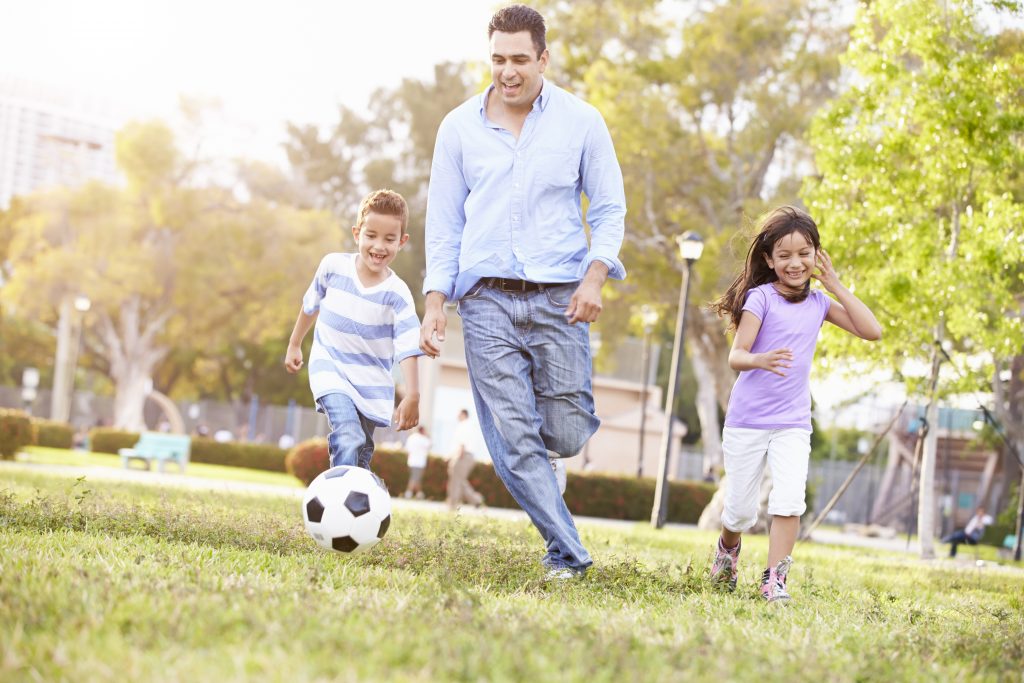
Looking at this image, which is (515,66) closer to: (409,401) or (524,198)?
(524,198)

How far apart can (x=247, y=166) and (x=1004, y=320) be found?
3356 centimetres

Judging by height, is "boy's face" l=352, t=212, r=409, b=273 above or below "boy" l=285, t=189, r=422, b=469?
above

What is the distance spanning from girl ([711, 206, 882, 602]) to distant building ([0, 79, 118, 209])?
4112 cm

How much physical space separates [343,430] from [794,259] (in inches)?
97.6

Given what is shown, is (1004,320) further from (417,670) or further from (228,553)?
(417,670)

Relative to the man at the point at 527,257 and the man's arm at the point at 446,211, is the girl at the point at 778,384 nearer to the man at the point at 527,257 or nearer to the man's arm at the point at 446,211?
the man at the point at 527,257

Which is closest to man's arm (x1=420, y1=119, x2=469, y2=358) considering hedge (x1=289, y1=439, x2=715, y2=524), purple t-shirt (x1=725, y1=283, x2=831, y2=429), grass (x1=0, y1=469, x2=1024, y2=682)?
grass (x1=0, y1=469, x2=1024, y2=682)

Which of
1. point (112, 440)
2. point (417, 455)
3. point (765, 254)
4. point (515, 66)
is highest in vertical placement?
point (515, 66)

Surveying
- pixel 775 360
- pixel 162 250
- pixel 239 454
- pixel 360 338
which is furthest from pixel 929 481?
pixel 162 250

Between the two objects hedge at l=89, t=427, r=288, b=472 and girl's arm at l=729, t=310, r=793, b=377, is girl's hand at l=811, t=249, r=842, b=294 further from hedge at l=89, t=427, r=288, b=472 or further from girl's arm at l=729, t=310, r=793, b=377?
hedge at l=89, t=427, r=288, b=472

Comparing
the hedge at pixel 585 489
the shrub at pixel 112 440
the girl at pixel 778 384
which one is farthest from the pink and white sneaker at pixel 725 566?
the shrub at pixel 112 440

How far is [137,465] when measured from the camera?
Result: 29.7 m

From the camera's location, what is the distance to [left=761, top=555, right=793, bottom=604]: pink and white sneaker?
16.9 ft

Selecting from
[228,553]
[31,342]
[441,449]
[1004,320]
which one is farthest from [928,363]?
[31,342]
